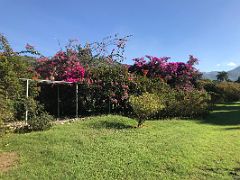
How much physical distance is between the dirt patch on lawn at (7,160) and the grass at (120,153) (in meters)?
0.14

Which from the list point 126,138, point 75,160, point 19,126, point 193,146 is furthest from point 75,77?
point 75,160

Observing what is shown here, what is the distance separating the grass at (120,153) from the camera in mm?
7645

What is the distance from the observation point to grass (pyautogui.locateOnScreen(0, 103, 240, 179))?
764 cm

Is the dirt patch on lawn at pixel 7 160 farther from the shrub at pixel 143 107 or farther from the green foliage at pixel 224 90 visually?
the green foliage at pixel 224 90

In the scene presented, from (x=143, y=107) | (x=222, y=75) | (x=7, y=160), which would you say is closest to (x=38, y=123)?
(x=7, y=160)

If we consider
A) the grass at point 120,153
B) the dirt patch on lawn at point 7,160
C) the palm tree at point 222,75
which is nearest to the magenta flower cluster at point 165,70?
the grass at point 120,153

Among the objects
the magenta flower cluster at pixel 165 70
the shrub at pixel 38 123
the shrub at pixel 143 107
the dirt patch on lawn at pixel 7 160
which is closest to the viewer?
the dirt patch on lawn at pixel 7 160

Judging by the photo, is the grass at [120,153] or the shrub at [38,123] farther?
the shrub at [38,123]

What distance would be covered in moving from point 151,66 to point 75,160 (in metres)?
14.3

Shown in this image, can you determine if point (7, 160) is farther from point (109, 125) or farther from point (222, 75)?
point (222, 75)

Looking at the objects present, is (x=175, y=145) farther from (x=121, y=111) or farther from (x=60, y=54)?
(x=60, y=54)

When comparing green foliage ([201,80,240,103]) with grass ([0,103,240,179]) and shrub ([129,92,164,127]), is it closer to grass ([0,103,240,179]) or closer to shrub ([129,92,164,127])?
shrub ([129,92,164,127])

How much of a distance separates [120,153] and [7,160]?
265 cm

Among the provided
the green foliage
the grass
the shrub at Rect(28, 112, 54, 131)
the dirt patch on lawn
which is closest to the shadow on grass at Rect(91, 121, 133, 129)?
the grass
